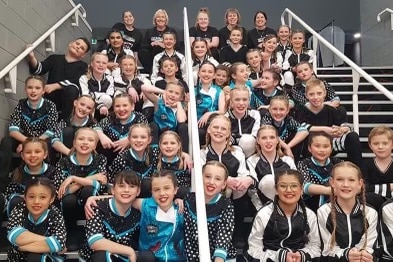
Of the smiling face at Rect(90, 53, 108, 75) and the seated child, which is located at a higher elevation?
the smiling face at Rect(90, 53, 108, 75)

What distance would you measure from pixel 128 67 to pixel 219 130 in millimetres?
1471

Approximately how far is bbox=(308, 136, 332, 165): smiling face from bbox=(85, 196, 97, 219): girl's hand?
1409mm

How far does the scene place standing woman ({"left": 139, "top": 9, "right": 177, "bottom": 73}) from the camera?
533 cm

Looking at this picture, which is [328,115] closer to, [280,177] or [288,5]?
[280,177]

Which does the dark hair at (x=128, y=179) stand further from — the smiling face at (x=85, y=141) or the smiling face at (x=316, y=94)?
the smiling face at (x=316, y=94)

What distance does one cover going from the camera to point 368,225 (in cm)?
257

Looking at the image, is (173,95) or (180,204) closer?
(180,204)

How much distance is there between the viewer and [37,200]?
246 centimetres

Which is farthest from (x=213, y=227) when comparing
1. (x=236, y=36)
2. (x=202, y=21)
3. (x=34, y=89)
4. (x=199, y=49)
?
(x=202, y=21)

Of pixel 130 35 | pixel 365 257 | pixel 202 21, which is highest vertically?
pixel 202 21

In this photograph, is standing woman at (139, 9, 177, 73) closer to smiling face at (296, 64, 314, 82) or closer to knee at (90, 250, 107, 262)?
smiling face at (296, 64, 314, 82)

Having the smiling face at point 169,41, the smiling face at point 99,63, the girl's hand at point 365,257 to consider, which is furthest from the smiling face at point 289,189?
the smiling face at point 169,41

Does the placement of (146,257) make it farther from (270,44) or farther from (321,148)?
(270,44)

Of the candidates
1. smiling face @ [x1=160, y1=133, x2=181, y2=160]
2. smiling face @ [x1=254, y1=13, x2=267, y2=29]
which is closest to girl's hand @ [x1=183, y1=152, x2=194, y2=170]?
→ smiling face @ [x1=160, y1=133, x2=181, y2=160]
